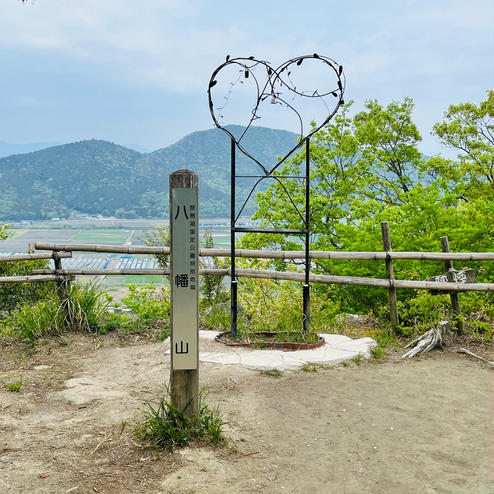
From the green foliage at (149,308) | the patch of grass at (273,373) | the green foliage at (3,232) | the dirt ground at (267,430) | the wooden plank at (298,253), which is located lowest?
the dirt ground at (267,430)

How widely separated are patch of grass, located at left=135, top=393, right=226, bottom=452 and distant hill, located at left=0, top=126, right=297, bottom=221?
124 ft

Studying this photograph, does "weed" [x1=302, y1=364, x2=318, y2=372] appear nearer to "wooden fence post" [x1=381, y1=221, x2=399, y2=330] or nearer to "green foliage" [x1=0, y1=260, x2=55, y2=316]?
"wooden fence post" [x1=381, y1=221, x2=399, y2=330]

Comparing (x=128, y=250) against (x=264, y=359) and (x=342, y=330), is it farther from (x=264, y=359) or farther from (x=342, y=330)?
(x=342, y=330)

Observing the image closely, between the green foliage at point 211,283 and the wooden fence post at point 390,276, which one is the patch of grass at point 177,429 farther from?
the green foliage at point 211,283

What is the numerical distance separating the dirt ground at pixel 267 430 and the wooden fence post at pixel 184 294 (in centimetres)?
35

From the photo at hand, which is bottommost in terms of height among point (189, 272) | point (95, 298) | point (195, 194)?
point (95, 298)

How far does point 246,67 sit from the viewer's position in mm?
4980

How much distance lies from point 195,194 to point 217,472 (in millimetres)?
1594

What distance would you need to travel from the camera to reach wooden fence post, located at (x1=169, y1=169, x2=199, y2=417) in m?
3.12

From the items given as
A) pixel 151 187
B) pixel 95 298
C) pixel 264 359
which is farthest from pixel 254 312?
pixel 151 187

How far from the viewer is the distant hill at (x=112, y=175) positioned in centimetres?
4531

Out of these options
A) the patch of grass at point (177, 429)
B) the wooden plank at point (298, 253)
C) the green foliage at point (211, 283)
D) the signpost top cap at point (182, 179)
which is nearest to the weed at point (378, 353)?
the wooden plank at point (298, 253)

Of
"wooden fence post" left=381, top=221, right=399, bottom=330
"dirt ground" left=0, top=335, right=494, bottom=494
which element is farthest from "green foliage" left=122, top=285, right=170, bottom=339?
"wooden fence post" left=381, top=221, right=399, bottom=330

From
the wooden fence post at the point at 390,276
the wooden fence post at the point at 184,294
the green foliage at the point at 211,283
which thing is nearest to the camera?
the wooden fence post at the point at 184,294
